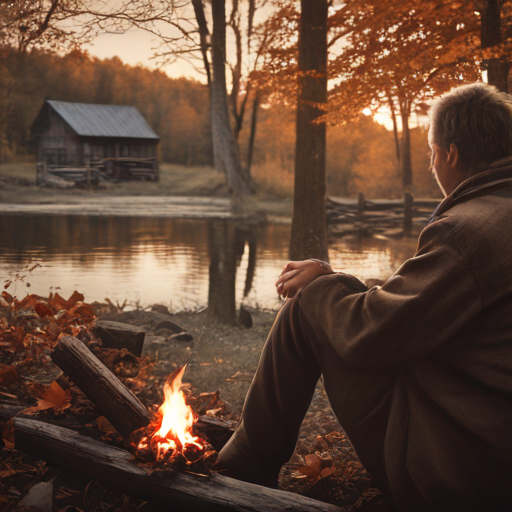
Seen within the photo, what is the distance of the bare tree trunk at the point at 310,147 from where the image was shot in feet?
20.1

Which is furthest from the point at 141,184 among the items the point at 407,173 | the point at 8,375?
the point at 407,173

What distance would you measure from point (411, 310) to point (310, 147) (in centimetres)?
500

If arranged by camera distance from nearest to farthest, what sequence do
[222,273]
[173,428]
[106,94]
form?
[173,428] → [106,94] → [222,273]

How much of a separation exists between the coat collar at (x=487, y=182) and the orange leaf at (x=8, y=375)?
2379 mm

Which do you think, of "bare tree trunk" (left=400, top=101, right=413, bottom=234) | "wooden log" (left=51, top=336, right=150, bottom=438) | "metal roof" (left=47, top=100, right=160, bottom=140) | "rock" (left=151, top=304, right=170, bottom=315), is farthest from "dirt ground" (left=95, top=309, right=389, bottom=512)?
"bare tree trunk" (left=400, top=101, right=413, bottom=234)

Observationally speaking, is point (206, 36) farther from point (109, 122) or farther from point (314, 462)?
point (314, 462)

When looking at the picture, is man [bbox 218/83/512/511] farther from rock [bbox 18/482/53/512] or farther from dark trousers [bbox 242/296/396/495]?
rock [bbox 18/482/53/512]

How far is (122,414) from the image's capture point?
2.41 meters

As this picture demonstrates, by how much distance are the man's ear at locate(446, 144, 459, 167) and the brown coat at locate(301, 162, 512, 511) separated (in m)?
0.11

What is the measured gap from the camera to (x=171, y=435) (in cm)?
210

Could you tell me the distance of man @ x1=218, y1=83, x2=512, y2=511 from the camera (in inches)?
57.7

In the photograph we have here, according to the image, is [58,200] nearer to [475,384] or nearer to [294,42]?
[294,42]

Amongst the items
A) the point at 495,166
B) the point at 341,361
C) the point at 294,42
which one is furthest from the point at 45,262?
the point at 294,42

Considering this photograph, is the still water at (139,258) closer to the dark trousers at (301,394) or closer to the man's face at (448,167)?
the dark trousers at (301,394)
